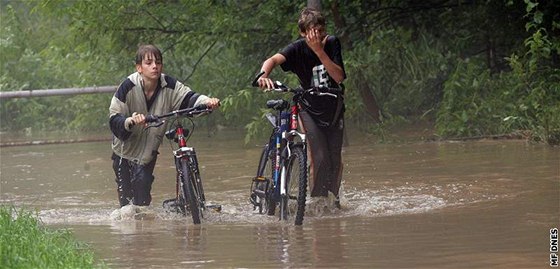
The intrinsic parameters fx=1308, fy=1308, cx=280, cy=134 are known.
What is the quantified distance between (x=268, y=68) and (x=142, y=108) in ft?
4.04

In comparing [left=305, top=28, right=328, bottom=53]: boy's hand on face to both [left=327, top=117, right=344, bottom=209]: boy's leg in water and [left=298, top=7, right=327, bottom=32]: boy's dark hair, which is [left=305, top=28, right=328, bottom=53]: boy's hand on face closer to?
[left=298, top=7, right=327, bottom=32]: boy's dark hair

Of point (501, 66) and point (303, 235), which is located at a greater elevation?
point (501, 66)

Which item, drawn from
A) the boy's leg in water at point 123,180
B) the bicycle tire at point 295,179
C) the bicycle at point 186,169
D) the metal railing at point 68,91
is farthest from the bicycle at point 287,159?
the metal railing at point 68,91

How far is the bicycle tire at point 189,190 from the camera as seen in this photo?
1059cm

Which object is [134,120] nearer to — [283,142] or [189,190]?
[189,190]

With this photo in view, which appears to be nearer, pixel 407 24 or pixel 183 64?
pixel 407 24

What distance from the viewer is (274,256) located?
848cm

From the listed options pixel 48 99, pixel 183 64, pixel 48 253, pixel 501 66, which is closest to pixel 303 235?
pixel 48 253

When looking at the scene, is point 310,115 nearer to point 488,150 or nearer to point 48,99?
point 488,150

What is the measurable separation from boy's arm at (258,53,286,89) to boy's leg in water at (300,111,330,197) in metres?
0.50

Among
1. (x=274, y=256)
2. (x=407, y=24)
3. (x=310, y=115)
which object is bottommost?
(x=274, y=256)

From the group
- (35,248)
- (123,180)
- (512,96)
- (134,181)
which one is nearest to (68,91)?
(512,96)

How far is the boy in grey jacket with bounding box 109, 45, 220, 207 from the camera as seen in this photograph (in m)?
11.0

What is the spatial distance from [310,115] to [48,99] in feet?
59.6
